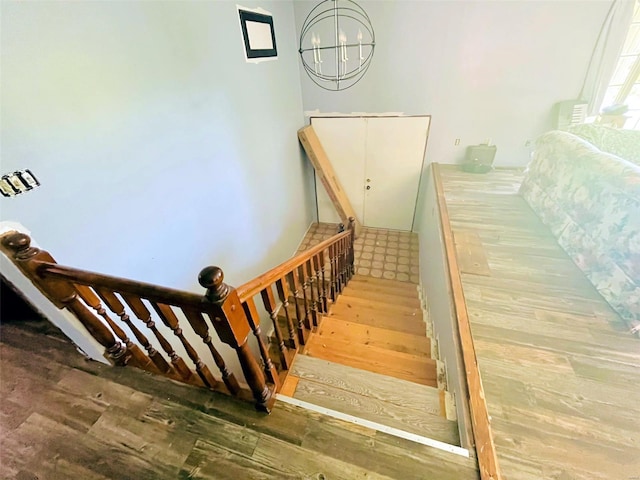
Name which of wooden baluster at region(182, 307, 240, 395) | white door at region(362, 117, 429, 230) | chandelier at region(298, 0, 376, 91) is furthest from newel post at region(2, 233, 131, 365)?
white door at region(362, 117, 429, 230)

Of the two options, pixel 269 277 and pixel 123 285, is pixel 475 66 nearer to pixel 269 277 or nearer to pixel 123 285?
pixel 269 277

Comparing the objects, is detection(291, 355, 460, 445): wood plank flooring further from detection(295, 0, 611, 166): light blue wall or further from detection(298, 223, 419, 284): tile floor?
detection(295, 0, 611, 166): light blue wall

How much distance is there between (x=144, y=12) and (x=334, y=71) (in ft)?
8.20

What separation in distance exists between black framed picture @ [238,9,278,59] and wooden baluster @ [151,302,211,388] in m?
2.52

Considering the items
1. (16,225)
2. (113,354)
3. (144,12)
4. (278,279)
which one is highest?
(144,12)

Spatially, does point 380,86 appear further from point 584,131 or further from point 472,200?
point 584,131

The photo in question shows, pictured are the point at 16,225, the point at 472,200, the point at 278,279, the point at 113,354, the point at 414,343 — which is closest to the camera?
the point at 16,225

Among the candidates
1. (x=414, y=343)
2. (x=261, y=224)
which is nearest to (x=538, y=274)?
(x=414, y=343)

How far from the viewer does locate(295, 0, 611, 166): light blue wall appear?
2762mm

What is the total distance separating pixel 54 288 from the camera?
1119mm

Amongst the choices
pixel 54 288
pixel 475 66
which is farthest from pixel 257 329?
pixel 475 66

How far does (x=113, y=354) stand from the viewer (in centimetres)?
142

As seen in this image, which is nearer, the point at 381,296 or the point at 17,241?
the point at 17,241

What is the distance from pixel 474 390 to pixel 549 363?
48 centimetres
